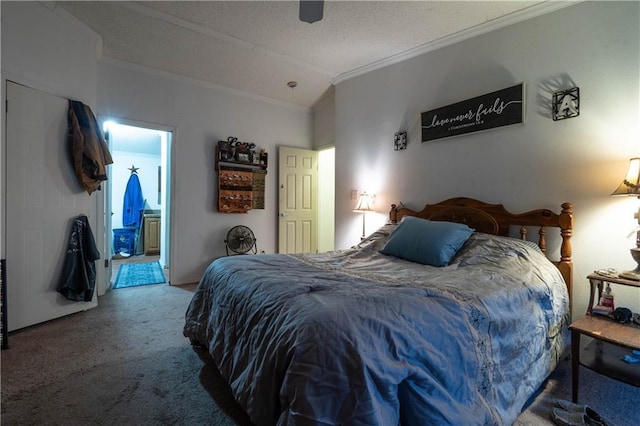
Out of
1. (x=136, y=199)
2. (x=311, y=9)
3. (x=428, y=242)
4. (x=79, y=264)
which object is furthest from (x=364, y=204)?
(x=136, y=199)

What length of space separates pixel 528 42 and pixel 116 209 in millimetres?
7563

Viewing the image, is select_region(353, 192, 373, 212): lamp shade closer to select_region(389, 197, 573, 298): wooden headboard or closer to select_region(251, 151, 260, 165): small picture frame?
select_region(389, 197, 573, 298): wooden headboard

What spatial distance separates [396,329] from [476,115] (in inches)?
95.7

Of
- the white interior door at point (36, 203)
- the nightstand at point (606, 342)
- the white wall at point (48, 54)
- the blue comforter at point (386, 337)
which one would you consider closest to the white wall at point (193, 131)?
the white wall at point (48, 54)

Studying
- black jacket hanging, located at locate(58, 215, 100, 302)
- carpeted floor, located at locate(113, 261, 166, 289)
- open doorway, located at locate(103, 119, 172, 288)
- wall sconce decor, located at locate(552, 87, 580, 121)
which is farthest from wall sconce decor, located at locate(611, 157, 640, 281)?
open doorway, located at locate(103, 119, 172, 288)

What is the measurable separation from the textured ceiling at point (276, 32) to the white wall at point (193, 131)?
243 millimetres

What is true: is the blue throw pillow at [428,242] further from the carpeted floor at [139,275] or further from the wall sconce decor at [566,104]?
the carpeted floor at [139,275]

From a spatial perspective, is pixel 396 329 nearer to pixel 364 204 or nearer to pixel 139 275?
pixel 364 204

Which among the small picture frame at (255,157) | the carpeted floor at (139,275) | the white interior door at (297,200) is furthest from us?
the white interior door at (297,200)

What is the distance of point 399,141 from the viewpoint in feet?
11.0

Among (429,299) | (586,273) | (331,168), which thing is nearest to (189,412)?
(429,299)

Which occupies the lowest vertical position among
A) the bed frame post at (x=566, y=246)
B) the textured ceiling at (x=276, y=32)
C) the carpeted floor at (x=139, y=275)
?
the carpeted floor at (x=139, y=275)

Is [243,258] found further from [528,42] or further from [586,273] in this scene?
[528,42]

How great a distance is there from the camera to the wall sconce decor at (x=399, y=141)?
3318 millimetres
